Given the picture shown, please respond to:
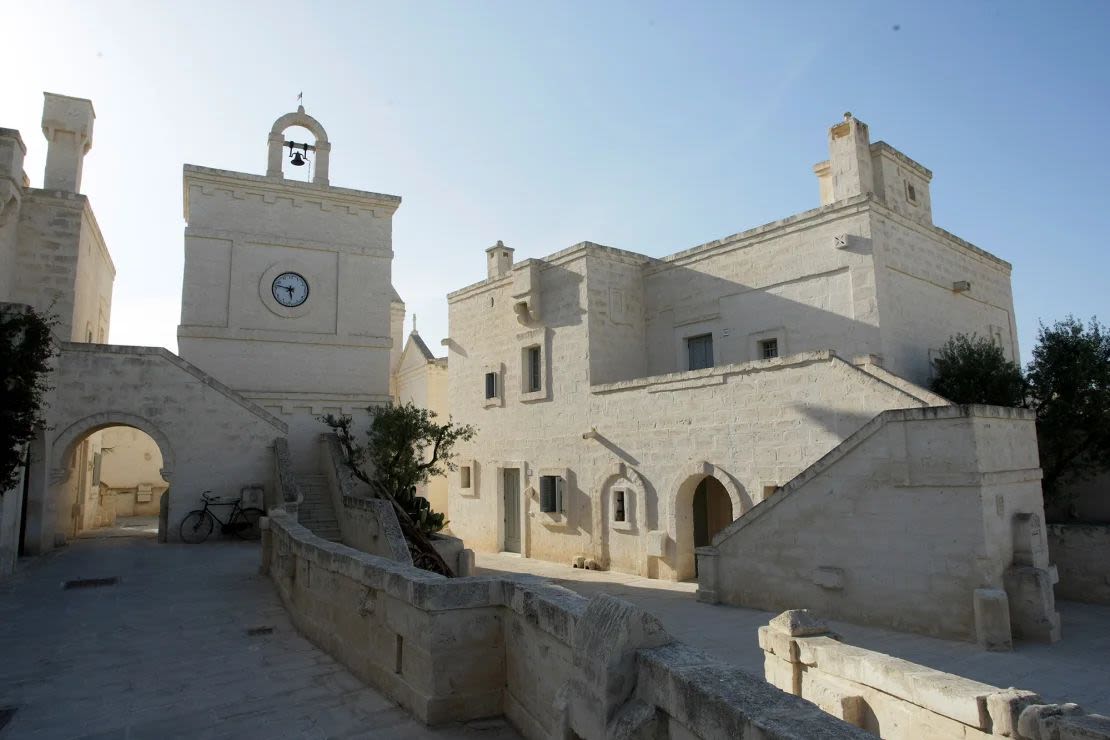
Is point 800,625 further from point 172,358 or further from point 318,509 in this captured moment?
point 172,358

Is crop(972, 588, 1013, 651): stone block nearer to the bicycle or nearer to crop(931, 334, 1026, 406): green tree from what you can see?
crop(931, 334, 1026, 406): green tree

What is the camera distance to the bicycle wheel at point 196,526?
14.4 meters

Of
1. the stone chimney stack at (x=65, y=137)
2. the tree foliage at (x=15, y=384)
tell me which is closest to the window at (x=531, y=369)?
the tree foliage at (x=15, y=384)

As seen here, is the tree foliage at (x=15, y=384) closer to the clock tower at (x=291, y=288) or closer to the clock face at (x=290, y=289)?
the clock tower at (x=291, y=288)

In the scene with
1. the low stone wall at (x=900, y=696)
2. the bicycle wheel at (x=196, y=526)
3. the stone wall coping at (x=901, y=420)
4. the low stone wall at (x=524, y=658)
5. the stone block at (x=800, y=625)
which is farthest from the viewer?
the bicycle wheel at (x=196, y=526)

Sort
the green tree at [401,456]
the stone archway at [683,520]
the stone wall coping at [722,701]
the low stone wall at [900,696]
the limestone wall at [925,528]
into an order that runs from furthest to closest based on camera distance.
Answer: the green tree at [401,456], the stone archway at [683,520], the limestone wall at [925,528], the low stone wall at [900,696], the stone wall coping at [722,701]

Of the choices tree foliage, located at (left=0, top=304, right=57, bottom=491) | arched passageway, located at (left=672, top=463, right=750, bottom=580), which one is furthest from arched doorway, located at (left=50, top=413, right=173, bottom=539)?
arched passageway, located at (left=672, top=463, right=750, bottom=580)

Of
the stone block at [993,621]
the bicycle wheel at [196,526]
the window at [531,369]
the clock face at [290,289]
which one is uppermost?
the clock face at [290,289]

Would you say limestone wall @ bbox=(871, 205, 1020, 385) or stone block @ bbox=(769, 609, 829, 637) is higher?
limestone wall @ bbox=(871, 205, 1020, 385)

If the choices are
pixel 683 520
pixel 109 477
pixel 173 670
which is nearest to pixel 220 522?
pixel 173 670

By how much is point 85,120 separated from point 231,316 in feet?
21.4

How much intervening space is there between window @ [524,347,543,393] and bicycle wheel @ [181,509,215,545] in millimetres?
8666

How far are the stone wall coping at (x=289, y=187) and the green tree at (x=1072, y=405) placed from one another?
17.1 metres

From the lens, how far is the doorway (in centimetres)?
1973
